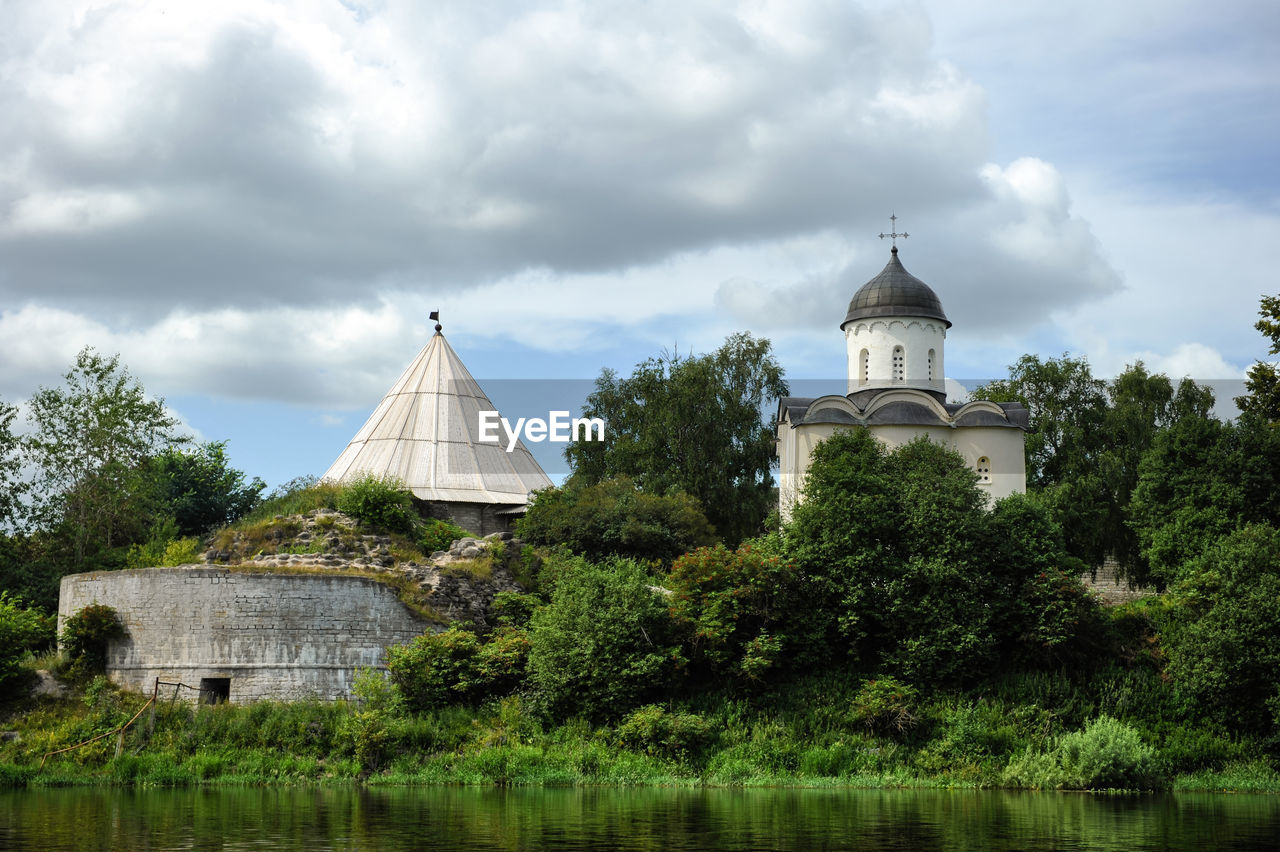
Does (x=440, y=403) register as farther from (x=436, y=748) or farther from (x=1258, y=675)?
(x=1258, y=675)

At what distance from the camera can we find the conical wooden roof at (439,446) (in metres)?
36.8

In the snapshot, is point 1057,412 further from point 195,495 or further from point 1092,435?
point 195,495

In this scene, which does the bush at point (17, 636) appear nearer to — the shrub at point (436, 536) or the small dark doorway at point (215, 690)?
the small dark doorway at point (215, 690)

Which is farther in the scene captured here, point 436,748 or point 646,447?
point 646,447

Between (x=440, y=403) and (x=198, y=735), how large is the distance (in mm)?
16976

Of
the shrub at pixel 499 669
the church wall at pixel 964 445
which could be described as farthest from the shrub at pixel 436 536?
the church wall at pixel 964 445

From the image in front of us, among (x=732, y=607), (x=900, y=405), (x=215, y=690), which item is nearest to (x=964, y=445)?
(x=900, y=405)

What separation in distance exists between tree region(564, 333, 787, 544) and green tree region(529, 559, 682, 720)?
1233 cm

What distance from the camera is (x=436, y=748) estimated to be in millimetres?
23750

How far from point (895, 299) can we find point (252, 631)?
2235 centimetres

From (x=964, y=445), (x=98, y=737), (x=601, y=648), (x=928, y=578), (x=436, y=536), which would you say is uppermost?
(x=964, y=445)

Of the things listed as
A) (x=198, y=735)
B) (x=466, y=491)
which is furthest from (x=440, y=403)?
(x=198, y=735)

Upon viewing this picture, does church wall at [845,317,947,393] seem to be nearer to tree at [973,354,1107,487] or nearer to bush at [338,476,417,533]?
tree at [973,354,1107,487]

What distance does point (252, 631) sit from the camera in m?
25.6
